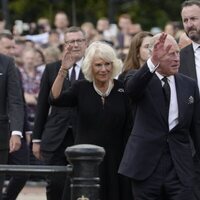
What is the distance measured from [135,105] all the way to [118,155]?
885 mm

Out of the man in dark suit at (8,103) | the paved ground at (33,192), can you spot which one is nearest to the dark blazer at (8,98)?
the man in dark suit at (8,103)

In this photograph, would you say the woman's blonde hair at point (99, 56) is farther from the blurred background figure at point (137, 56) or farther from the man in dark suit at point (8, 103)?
the man in dark suit at point (8, 103)

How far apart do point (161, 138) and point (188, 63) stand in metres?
1.51

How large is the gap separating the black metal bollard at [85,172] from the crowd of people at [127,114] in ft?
0.92

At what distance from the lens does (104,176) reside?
11680mm

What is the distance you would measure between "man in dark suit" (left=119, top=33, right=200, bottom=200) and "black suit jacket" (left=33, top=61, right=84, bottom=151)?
2470 millimetres

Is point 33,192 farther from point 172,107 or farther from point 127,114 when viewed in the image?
point 172,107

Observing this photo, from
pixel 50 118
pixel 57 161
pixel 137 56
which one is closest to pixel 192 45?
pixel 137 56

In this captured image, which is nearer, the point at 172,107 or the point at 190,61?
the point at 172,107

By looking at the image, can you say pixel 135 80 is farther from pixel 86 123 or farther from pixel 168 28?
pixel 168 28

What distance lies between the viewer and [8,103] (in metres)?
12.4

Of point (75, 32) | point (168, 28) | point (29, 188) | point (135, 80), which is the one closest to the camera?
point (135, 80)

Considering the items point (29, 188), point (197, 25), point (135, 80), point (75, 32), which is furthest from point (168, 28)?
point (135, 80)

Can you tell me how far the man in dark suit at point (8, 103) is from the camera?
1229cm
